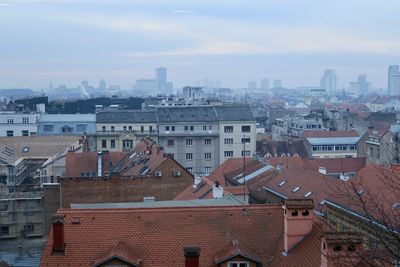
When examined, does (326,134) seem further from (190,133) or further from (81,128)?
(81,128)

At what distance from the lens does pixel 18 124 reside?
295ft

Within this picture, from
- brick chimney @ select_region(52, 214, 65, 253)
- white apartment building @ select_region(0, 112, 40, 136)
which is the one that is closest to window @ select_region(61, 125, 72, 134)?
white apartment building @ select_region(0, 112, 40, 136)

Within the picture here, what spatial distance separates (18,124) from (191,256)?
246ft

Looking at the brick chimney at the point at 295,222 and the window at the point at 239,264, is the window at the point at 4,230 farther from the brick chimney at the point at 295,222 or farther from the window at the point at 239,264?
the brick chimney at the point at 295,222

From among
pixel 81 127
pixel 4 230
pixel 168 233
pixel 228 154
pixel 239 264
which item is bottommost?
pixel 4 230

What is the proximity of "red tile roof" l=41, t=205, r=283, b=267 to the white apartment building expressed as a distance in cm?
6955

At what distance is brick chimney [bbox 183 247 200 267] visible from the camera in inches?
783

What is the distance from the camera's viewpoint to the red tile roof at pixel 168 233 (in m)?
21.3

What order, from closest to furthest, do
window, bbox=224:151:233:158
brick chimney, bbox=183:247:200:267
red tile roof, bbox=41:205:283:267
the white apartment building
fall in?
brick chimney, bbox=183:247:200:267 < red tile roof, bbox=41:205:283:267 < window, bbox=224:151:233:158 < the white apartment building

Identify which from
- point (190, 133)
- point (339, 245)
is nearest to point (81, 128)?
point (190, 133)

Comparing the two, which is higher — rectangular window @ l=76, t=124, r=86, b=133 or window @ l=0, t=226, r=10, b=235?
rectangular window @ l=76, t=124, r=86, b=133

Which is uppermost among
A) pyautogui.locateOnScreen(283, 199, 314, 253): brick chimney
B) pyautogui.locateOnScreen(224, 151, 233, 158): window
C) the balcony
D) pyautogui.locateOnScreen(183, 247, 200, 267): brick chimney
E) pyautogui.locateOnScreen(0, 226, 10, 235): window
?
pyautogui.locateOnScreen(283, 199, 314, 253): brick chimney

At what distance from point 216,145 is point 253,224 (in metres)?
60.8

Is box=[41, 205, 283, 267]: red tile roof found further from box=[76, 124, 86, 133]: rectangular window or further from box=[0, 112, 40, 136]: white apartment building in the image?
box=[0, 112, 40, 136]: white apartment building
